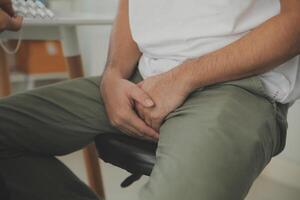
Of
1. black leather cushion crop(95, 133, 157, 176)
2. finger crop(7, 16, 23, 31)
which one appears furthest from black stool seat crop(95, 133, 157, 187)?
finger crop(7, 16, 23, 31)

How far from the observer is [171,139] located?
0.61 metres

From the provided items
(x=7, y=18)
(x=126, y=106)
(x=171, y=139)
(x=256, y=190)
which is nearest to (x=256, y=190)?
(x=256, y=190)

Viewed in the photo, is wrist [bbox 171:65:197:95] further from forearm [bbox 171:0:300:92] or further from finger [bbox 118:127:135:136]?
finger [bbox 118:127:135:136]

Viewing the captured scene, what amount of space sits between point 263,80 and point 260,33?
3.6 inches

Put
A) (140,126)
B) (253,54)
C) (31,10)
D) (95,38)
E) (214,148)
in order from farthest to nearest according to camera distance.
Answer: (95,38)
(31,10)
(140,126)
(253,54)
(214,148)

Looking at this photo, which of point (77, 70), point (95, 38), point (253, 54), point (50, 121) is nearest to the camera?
point (253, 54)

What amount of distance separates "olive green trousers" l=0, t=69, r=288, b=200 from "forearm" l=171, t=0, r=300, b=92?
0.02m

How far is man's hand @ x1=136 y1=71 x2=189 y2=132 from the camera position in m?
0.70

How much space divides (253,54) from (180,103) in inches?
6.0

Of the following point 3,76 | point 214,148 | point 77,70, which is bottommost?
point 3,76

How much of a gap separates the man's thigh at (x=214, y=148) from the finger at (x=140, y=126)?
112mm

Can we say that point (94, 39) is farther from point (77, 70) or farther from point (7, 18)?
point (7, 18)

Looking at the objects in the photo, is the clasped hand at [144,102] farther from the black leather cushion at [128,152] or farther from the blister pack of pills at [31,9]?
the blister pack of pills at [31,9]

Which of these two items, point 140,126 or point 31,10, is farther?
point 31,10
